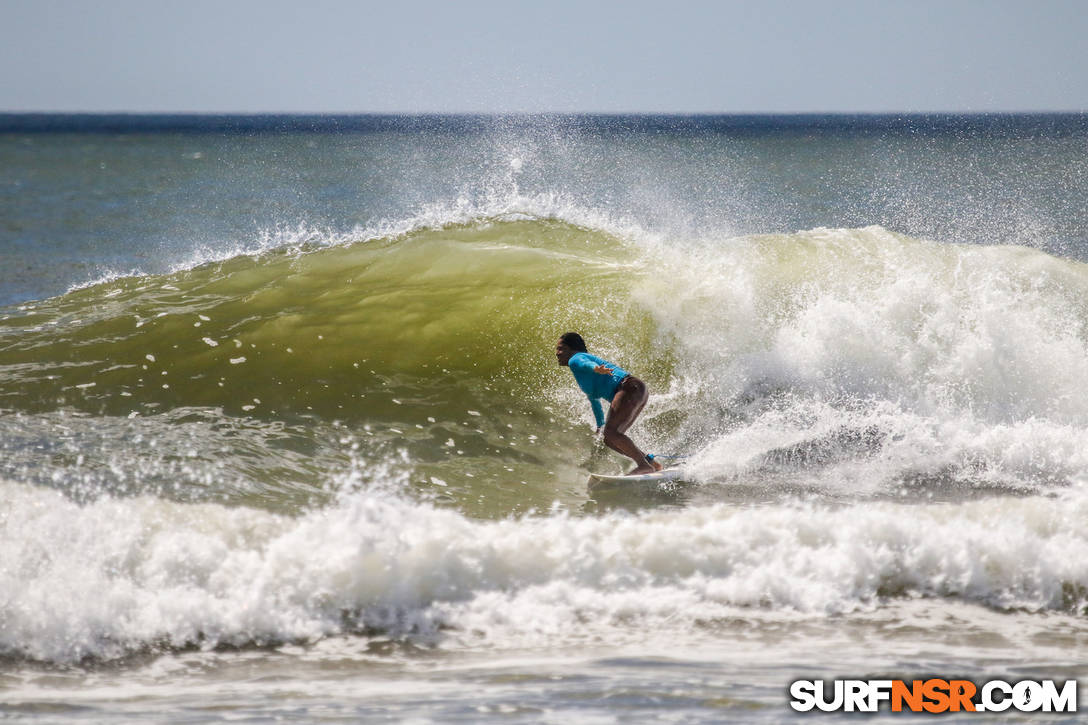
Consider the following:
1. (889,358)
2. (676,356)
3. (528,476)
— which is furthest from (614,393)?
(889,358)

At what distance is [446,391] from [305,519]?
313 centimetres

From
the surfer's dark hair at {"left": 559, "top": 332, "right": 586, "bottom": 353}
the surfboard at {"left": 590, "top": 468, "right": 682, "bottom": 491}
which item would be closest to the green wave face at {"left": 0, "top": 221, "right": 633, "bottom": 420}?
the surfer's dark hair at {"left": 559, "top": 332, "right": 586, "bottom": 353}

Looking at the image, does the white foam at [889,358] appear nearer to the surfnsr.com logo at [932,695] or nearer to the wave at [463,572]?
the wave at [463,572]

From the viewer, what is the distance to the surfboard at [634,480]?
7.17 metres

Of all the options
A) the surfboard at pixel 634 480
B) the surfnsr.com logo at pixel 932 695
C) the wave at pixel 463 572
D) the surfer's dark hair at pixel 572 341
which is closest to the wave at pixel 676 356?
the surfboard at pixel 634 480

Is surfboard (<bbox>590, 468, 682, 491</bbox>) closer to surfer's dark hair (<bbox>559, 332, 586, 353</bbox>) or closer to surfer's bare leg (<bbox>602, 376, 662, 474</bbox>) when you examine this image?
surfer's bare leg (<bbox>602, 376, 662, 474</bbox>)

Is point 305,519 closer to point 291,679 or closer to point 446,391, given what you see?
point 291,679

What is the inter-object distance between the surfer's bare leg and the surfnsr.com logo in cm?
308

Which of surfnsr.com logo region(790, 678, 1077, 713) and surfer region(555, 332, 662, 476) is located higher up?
surfer region(555, 332, 662, 476)

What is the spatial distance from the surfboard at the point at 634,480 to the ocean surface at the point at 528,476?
14 cm

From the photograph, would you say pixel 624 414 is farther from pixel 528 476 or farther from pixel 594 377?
pixel 528 476

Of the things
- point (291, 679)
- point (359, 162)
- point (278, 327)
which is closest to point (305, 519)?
point (291, 679)

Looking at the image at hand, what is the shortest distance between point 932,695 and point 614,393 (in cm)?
358

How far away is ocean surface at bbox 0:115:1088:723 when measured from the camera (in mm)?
4809
